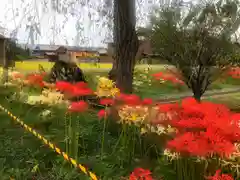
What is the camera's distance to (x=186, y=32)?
12.9 m

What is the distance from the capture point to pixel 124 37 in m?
5.77

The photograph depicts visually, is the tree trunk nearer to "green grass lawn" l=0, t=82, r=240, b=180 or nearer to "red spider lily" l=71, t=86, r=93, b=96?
"green grass lawn" l=0, t=82, r=240, b=180

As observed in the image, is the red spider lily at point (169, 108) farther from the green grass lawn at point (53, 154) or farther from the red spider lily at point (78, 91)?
the red spider lily at point (78, 91)

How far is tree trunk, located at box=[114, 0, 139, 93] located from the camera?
572 cm

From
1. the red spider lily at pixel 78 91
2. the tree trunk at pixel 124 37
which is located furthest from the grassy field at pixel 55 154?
the tree trunk at pixel 124 37

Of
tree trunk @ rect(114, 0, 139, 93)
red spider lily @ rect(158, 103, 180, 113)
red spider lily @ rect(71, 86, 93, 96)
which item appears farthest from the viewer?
tree trunk @ rect(114, 0, 139, 93)

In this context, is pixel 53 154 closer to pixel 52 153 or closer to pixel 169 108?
pixel 52 153

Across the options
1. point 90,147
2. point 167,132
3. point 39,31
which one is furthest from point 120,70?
point 167,132

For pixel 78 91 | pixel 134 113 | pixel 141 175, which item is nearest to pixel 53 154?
pixel 78 91

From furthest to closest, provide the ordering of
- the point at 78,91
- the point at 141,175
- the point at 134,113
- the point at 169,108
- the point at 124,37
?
the point at 124,37 → the point at 78,91 → the point at 134,113 → the point at 169,108 → the point at 141,175

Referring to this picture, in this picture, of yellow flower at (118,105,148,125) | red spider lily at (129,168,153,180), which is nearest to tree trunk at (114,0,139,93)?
yellow flower at (118,105,148,125)

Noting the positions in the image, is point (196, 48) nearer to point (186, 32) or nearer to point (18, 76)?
point (186, 32)

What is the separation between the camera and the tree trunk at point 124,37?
572 cm

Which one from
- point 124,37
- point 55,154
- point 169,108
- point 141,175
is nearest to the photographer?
point 141,175
